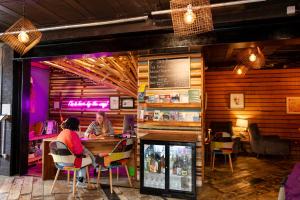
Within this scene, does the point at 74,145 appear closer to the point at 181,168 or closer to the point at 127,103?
the point at 181,168

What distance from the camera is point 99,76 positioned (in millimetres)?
8609

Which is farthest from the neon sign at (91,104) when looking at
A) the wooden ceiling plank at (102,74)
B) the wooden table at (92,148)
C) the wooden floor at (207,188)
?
the wooden floor at (207,188)

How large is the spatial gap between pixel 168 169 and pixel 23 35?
321 centimetres

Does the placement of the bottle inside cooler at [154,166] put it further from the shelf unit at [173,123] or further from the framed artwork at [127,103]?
the framed artwork at [127,103]

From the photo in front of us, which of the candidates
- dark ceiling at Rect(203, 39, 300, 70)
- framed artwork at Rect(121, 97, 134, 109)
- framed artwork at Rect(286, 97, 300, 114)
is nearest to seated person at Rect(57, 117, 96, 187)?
dark ceiling at Rect(203, 39, 300, 70)

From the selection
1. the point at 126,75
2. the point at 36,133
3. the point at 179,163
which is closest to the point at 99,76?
the point at 126,75

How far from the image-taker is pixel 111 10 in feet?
14.7

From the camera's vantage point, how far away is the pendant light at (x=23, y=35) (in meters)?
3.79

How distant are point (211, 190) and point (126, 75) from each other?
14.2 ft

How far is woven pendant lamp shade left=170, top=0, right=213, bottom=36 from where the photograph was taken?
123 inches

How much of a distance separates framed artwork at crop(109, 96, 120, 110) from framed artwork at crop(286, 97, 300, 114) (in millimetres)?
6218

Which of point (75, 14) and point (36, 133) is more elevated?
point (75, 14)

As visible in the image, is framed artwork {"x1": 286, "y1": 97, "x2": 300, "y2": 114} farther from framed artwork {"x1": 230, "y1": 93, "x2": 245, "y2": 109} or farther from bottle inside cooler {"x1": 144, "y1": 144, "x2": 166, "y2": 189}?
bottle inside cooler {"x1": 144, "y1": 144, "x2": 166, "y2": 189}

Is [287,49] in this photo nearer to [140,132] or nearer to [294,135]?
[294,135]
